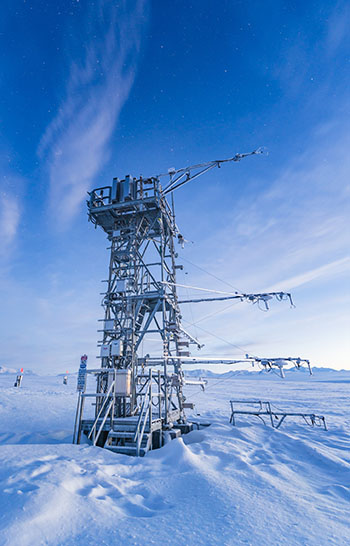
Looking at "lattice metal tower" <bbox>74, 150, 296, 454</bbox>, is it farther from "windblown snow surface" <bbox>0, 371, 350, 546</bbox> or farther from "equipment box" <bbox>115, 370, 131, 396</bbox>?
"windblown snow surface" <bbox>0, 371, 350, 546</bbox>

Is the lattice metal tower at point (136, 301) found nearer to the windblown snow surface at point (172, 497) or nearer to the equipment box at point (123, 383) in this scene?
the equipment box at point (123, 383)

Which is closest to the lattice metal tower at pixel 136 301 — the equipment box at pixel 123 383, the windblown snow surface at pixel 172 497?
the equipment box at pixel 123 383

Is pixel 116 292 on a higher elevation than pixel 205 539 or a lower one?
higher

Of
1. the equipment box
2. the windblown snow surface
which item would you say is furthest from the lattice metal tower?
the windblown snow surface

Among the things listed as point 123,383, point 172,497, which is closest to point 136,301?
point 123,383

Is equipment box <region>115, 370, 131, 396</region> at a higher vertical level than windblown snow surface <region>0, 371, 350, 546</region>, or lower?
higher

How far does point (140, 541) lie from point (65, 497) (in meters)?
1.52

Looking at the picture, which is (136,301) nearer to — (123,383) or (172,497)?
(123,383)

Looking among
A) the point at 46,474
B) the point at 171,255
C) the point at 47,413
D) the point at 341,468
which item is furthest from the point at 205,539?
the point at 47,413

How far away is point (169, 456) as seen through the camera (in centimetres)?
695

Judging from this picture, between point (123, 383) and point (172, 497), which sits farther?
point (123, 383)

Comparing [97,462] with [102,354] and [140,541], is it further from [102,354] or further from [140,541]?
[102,354]

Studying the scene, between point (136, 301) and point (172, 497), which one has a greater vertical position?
point (136, 301)

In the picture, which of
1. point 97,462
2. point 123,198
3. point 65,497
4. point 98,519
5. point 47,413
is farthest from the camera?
Answer: point 47,413
